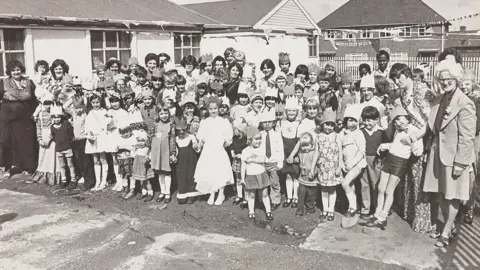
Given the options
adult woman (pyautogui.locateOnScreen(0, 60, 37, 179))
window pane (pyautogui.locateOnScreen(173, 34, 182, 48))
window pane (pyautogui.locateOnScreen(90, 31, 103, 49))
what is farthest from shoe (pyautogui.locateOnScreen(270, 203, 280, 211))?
window pane (pyautogui.locateOnScreen(173, 34, 182, 48))

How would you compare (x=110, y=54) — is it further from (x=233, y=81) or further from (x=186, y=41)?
(x=233, y=81)

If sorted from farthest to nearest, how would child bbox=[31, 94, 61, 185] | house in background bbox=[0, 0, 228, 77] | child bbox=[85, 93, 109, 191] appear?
house in background bbox=[0, 0, 228, 77], child bbox=[31, 94, 61, 185], child bbox=[85, 93, 109, 191]

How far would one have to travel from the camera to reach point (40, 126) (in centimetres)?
737

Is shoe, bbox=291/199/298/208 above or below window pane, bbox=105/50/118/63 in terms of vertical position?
below

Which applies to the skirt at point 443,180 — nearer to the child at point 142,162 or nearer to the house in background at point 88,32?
the child at point 142,162

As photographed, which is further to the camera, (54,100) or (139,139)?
(54,100)

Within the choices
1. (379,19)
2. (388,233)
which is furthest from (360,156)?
(379,19)

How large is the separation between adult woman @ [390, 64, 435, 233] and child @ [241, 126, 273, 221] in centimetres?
163

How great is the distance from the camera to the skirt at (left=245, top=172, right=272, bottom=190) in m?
5.55

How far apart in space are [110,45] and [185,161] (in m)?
7.09

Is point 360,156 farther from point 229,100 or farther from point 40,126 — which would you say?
point 40,126

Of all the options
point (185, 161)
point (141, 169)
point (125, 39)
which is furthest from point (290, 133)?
point (125, 39)

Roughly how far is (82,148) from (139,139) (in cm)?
123

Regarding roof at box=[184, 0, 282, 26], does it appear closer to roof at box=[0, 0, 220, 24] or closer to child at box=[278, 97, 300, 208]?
roof at box=[0, 0, 220, 24]
